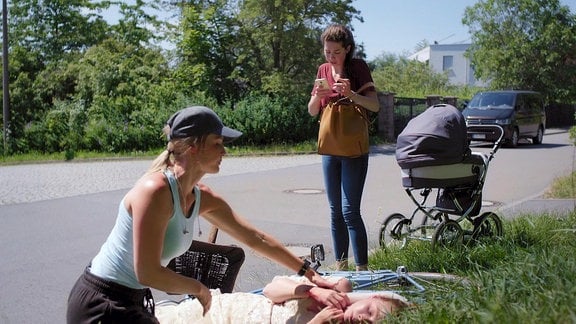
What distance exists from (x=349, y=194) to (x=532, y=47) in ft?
123

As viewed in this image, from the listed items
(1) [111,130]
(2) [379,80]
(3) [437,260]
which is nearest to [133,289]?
(3) [437,260]

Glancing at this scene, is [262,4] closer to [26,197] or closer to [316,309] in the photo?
[26,197]

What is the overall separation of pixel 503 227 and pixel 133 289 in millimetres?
4472

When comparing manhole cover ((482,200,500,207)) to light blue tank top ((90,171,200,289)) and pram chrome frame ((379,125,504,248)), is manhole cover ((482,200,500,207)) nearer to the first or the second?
pram chrome frame ((379,125,504,248))

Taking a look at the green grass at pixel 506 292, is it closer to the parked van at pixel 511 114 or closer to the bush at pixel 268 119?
the bush at pixel 268 119

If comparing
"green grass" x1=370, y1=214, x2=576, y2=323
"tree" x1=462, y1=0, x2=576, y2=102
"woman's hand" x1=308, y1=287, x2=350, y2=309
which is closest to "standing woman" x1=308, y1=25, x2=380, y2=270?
"green grass" x1=370, y1=214, x2=576, y2=323

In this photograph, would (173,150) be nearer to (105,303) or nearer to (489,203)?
(105,303)

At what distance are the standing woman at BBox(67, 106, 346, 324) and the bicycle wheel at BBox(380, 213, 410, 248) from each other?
3448 millimetres

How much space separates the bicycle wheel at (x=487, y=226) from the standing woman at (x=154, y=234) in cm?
363

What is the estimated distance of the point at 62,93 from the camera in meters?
28.3

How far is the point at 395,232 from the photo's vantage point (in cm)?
652

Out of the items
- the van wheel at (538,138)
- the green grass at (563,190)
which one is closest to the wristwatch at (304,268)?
the green grass at (563,190)

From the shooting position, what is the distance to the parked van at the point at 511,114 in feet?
76.2

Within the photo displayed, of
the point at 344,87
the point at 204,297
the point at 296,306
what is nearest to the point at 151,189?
the point at 204,297
